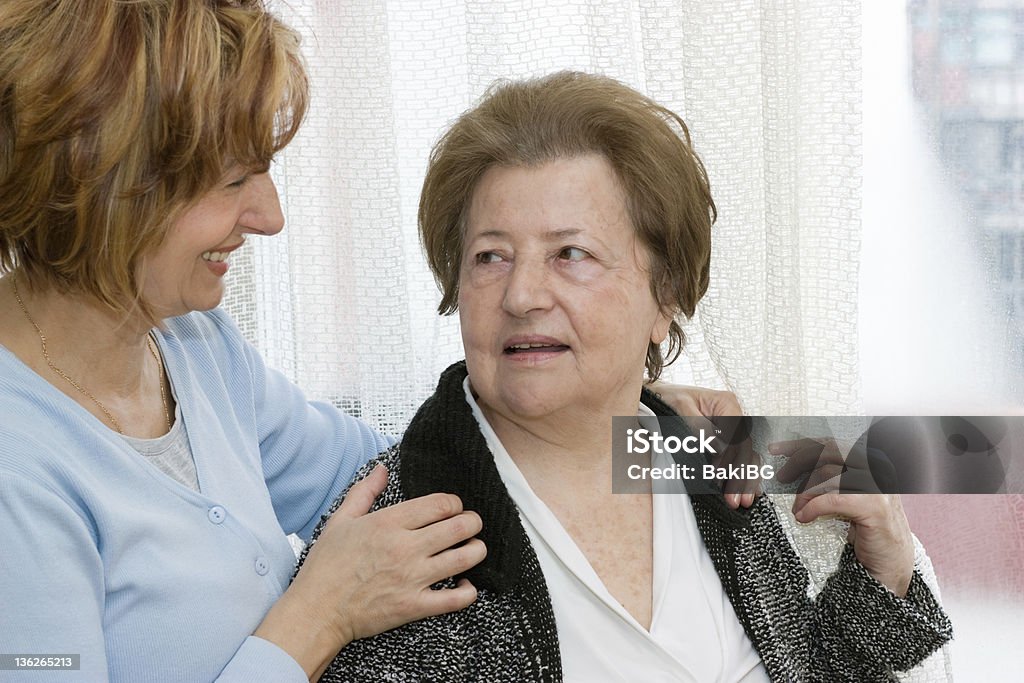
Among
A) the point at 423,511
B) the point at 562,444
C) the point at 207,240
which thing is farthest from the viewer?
the point at 562,444

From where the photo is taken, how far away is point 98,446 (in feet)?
3.94

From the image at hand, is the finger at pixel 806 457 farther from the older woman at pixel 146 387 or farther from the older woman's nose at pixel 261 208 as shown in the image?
the older woman's nose at pixel 261 208

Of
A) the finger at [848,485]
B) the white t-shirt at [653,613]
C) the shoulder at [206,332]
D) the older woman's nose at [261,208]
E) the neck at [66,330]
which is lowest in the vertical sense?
the white t-shirt at [653,613]

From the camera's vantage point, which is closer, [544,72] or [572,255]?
[572,255]

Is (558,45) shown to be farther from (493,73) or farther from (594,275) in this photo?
(594,275)

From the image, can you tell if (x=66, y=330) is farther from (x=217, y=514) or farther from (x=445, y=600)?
(x=445, y=600)

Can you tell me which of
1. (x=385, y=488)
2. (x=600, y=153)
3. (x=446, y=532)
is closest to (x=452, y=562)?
(x=446, y=532)

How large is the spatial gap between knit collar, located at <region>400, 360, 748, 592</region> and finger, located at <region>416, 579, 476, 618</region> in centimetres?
3

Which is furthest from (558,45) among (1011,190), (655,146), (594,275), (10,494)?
(10,494)

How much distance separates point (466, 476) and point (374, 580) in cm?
19

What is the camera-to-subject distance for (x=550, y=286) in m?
1.35

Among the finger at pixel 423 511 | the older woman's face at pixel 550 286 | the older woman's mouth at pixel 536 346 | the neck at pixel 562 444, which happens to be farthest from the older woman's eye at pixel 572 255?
the finger at pixel 423 511

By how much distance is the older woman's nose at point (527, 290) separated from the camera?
1335 mm

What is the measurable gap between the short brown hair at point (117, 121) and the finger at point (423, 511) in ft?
1.37
